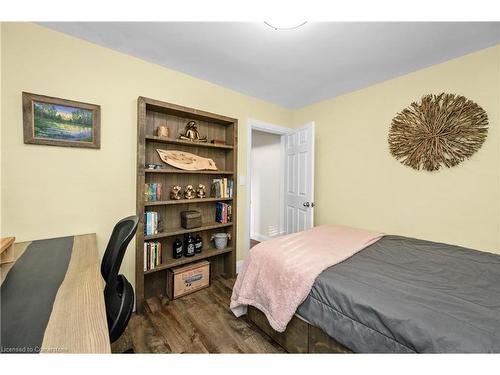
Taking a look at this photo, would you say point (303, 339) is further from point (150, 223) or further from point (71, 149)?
point (71, 149)

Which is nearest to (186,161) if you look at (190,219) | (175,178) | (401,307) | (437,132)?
(175,178)

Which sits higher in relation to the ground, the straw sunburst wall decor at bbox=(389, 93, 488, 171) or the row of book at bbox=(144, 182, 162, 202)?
the straw sunburst wall decor at bbox=(389, 93, 488, 171)

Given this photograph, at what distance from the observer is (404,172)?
218 cm

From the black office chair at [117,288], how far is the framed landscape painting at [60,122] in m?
1.02

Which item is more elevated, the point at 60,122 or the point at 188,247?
the point at 60,122

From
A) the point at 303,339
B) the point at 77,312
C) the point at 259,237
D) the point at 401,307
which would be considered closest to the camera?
the point at 77,312

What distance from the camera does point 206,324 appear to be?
5.56 feet

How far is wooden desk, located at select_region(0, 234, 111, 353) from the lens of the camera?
571 mm

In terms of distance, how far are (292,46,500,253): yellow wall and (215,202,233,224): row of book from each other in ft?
4.49

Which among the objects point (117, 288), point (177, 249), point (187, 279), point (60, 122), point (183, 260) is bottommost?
point (187, 279)

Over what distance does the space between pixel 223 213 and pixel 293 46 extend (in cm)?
184

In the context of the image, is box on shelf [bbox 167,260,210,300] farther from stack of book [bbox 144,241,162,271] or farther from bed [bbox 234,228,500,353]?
bed [bbox 234,228,500,353]

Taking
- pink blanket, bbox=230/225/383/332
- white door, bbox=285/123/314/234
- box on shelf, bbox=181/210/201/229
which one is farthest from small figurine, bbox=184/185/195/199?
white door, bbox=285/123/314/234
